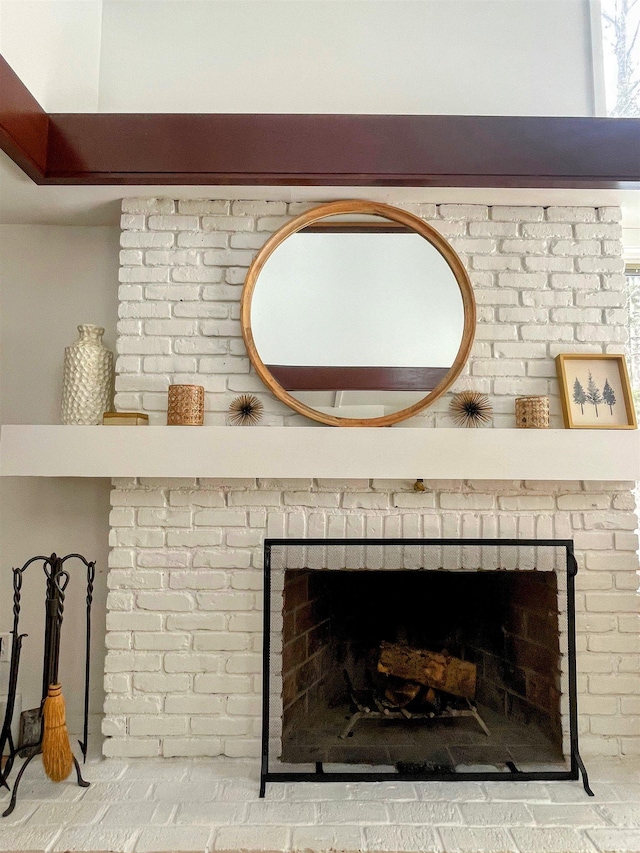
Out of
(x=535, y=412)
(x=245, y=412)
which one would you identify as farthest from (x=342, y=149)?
(x=535, y=412)

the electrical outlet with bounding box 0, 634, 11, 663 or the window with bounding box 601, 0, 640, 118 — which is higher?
the window with bounding box 601, 0, 640, 118

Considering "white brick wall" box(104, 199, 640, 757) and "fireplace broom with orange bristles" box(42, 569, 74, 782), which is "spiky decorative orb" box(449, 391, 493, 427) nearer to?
"white brick wall" box(104, 199, 640, 757)

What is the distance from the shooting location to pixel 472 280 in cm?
211

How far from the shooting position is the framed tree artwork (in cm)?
202

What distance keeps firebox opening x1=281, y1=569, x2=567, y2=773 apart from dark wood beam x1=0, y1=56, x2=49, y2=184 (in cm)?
154

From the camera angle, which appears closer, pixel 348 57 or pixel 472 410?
pixel 472 410

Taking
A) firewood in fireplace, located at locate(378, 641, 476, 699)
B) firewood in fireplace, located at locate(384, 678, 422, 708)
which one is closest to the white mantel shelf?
firewood in fireplace, located at locate(378, 641, 476, 699)

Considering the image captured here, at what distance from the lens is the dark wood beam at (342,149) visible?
1948 millimetres

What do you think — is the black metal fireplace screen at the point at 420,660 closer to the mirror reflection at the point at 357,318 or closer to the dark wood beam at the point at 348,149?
the mirror reflection at the point at 357,318

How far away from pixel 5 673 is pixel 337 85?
246cm

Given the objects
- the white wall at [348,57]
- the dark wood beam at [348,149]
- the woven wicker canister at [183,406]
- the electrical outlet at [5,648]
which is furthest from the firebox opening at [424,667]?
the white wall at [348,57]

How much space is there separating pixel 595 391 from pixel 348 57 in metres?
1.57

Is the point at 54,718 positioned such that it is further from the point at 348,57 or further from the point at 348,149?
the point at 348,57

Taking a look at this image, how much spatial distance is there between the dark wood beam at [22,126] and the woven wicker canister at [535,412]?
5.81 ft
